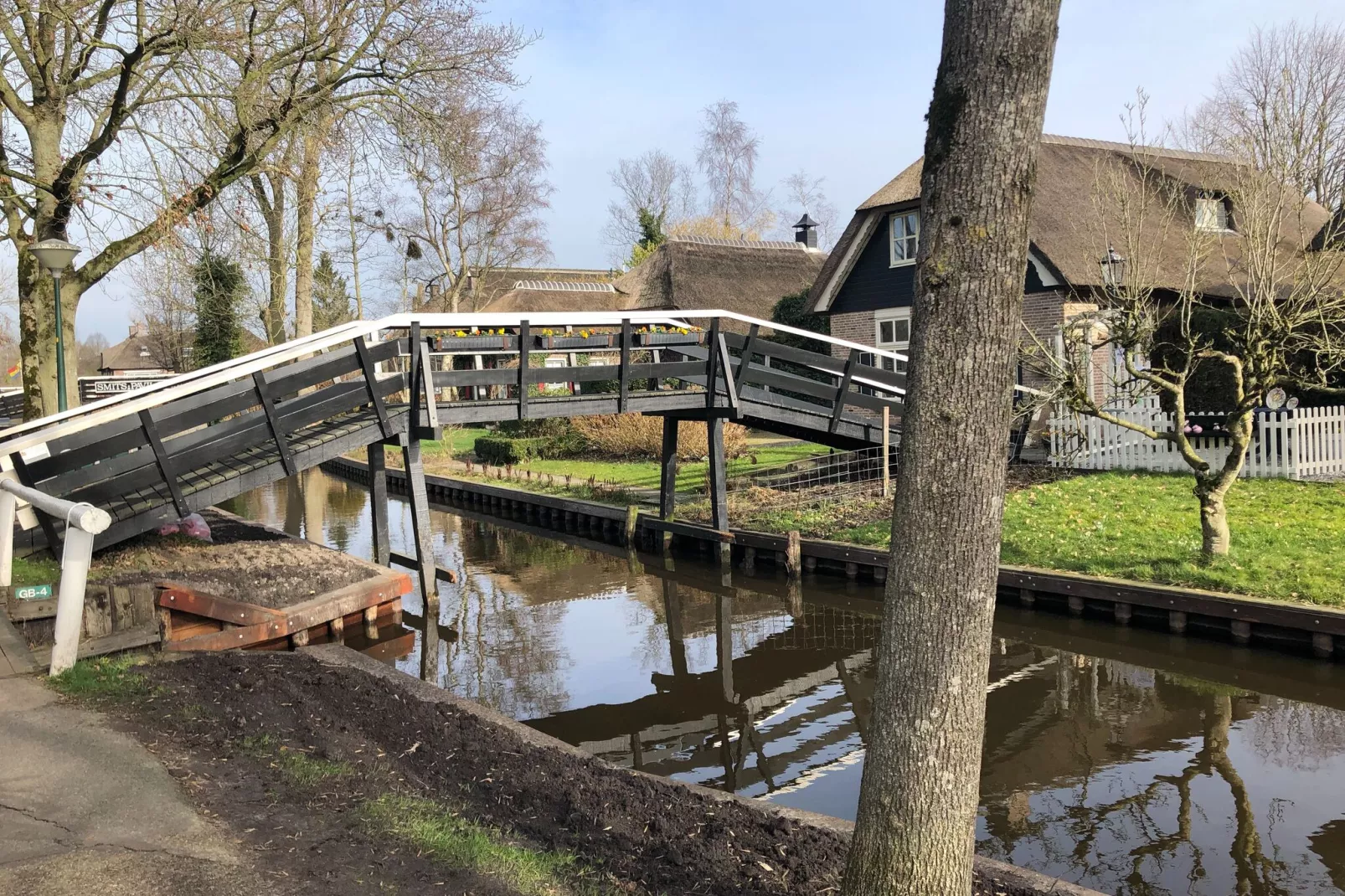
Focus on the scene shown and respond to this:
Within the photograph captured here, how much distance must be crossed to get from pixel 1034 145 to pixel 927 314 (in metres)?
0.60

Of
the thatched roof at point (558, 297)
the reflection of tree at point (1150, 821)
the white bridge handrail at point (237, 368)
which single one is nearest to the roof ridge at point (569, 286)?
the thatched roof at point (558, 297)

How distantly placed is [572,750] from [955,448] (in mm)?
3670

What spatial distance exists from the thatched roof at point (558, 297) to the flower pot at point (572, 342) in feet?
92.7

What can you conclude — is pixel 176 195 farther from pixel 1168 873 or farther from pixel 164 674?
pixel 1168 873

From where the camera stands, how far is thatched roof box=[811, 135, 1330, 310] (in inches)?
761

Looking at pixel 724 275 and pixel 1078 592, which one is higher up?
pixel 724 275

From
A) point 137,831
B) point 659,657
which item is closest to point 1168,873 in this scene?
point 137,831

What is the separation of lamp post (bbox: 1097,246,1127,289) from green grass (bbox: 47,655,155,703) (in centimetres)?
1052

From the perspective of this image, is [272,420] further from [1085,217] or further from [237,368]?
[1085,217]

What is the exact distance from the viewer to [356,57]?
14.6 meters

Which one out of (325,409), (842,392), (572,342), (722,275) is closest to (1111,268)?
(842,392)

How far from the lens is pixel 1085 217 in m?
21.2

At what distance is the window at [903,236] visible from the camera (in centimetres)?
2388

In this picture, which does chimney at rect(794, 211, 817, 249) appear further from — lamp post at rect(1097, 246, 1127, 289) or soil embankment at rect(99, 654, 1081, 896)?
soil embankment at rect(99, 654, 1081, 896)
